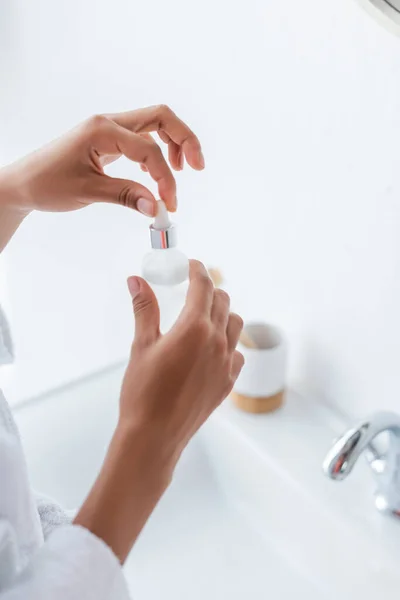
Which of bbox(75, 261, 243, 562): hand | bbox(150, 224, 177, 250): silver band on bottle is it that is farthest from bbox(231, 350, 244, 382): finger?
bbox(150, 224, 177, 250): silver band on bottle

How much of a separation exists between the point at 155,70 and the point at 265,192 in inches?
9.2

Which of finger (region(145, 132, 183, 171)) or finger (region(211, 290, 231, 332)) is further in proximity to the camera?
finger (region(145, 132, 183, 171))

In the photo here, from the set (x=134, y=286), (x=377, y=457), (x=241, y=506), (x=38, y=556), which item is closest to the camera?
(x=38, y=556)

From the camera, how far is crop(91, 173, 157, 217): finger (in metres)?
0.54

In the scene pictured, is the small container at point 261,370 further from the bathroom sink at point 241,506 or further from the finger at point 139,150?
the finger at point 139,150

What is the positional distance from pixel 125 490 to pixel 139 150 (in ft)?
0.91

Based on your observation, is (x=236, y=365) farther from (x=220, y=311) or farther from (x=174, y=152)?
(x=174, y=152)

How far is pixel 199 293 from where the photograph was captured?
1.68 feet

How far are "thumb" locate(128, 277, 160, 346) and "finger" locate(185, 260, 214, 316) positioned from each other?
28mm

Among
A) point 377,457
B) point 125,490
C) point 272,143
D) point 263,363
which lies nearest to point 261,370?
point 263,363

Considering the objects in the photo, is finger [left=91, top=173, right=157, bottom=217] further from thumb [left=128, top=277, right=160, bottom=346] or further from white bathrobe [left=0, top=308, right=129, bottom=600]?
white bathrobe [left=0, top=308, right=129, bottom=600]

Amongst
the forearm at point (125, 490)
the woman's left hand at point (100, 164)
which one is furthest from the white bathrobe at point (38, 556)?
the woman's left hand at point (100, 164)

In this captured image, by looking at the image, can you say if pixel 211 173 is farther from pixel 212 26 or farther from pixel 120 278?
pixel 120 278

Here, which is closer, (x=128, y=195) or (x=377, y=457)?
(x=128, y=195)
